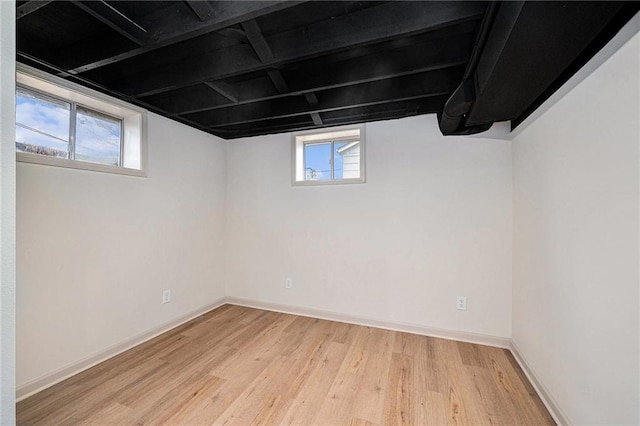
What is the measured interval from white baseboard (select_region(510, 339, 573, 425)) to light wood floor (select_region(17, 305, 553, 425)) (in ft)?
0.14

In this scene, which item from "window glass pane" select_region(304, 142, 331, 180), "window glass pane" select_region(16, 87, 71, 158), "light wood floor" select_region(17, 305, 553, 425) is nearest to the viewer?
"light wood floor" select_region(17, 305, 553, 425)

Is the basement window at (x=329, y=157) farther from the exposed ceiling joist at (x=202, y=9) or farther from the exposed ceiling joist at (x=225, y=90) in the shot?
the exposed ceiling joist at (x=202, y=9)

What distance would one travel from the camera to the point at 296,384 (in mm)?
1927

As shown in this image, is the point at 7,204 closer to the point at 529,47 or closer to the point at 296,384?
the point at 296,384

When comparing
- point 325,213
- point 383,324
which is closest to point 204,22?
point 325,213

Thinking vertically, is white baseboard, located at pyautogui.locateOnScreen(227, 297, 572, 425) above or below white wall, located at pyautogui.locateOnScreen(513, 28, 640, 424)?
below

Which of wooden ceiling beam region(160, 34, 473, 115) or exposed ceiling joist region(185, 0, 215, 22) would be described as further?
wooden ceiling beam region(160, 34, 473, 115)

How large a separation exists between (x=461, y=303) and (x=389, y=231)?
989 mm

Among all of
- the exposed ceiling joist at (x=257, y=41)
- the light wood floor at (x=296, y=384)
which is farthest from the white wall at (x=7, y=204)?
the light wood floor at (x=296, y=384)

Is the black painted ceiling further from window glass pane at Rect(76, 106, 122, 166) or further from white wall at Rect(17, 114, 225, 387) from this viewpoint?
white wall at Rect(17, 114, 225, 387)

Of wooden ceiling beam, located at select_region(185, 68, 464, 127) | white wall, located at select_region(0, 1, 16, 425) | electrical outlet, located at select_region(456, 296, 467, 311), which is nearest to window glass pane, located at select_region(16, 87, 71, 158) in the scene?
wooden ceiling beam, located at select_region(185, 68, 464, 127)

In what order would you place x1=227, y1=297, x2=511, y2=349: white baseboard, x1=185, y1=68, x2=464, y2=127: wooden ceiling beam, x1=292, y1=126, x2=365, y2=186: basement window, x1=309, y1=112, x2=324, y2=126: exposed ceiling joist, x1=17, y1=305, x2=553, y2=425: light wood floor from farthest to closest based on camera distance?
x1=292, y1=126, x2=365, y2=186: basement window
x1=309, y1=112, x2=324, y2=126: exposed ceiling joist
x1=227, y1=297, x2=511, y2=349: white baseboard
x1=185, y1=68, x2=464, y2=127: wooden ceiling beam
x1=17, y1=305, x2=553, y2=425: light wood floor

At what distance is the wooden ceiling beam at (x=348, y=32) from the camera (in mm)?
1375

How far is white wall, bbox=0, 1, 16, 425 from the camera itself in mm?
760
